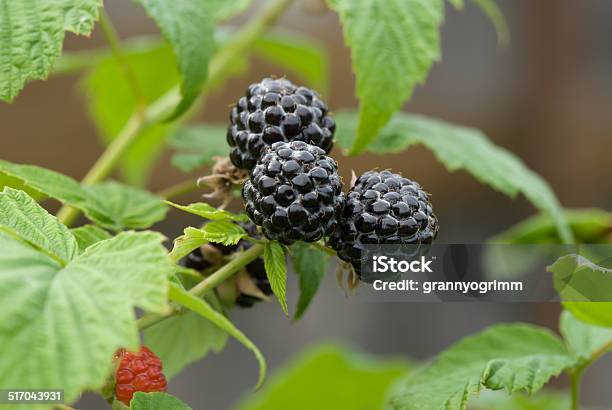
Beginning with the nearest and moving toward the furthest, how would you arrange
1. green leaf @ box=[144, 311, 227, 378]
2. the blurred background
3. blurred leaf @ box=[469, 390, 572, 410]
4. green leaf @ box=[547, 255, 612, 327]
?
green leaf @ box=[547, 255, 612, 327]
green leaf @ box=[144, 311, 227, 378]
blurred leaf @ box=[469, 390, 572, 410]
the blurred background

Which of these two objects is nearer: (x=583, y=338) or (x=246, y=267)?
(x=246, y=267)

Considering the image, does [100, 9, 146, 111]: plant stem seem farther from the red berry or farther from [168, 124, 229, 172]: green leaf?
the red berry

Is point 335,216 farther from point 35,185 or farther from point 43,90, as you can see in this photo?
point 43,90

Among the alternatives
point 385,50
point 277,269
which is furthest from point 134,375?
point 385,50

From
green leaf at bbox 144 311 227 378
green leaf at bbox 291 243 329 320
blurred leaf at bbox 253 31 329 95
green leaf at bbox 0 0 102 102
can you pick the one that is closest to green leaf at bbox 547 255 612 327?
green leaf at bbox 291 243 329 320

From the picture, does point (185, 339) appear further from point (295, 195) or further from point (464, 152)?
point (464, 152)
